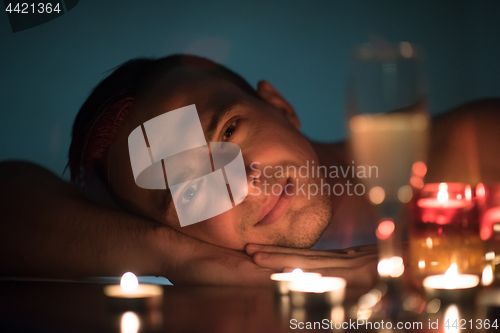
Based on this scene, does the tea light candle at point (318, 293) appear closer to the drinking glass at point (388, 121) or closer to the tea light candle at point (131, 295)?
the drinking glass at point (388, 121)

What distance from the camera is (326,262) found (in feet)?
2.93

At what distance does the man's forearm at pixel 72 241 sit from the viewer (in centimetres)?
103

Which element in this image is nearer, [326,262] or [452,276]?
[452,276]

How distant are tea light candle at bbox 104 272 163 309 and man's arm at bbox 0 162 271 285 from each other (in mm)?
308

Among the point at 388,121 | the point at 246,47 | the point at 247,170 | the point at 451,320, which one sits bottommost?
the point at 451,320

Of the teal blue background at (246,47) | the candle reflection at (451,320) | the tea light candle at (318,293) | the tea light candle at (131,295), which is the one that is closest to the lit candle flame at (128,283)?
the tea light candle at (131,295)

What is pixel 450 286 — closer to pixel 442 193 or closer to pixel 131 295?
pixel 442 193

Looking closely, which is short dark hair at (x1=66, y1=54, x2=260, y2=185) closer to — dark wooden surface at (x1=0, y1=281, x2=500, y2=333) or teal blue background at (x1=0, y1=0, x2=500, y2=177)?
teal blue background at (x1=0, y1=0, x2=500, y2=177)

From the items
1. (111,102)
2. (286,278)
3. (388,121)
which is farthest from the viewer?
(111,102)

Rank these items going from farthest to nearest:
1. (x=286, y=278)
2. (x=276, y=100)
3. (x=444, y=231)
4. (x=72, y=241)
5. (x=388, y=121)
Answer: (x=276, y=100), (x=72, y=241), (x=286, y=278), (x=444, y=231), (x=388, y=121)

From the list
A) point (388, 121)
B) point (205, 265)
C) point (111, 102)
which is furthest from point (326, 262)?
point (111, 102)

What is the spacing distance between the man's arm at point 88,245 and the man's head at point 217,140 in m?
0.07

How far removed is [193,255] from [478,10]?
1.35 meters

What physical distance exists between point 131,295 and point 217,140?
1.82 ft
